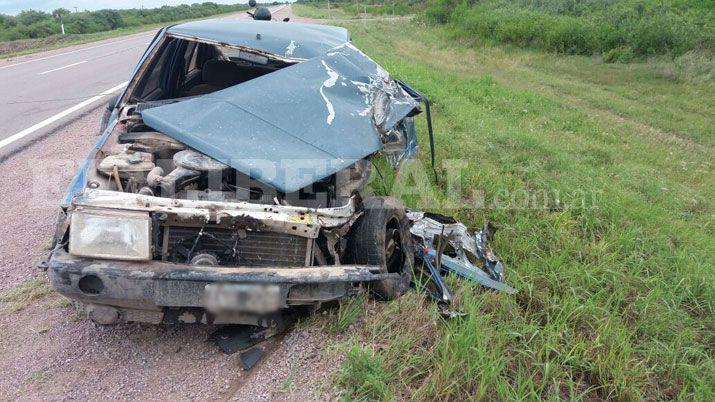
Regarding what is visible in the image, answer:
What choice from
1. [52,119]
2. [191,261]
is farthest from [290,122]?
[52,119]

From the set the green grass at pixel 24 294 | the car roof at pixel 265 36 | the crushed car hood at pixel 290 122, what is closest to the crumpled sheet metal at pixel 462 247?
the crushed car hood at pixel 290 122

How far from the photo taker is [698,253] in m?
3.83

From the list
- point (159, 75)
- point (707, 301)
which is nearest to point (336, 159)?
point (159, 75)

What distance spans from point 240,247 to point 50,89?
831cm

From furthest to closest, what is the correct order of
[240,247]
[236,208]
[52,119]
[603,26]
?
[603,26] → [52,119] → [240,247] → [236,208]

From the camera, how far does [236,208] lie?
214cm

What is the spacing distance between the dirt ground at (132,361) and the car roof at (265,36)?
194 cm

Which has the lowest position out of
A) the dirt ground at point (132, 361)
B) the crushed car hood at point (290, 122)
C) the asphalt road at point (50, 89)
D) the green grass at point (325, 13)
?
the dirt ground at point (132, 361)

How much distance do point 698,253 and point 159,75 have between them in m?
4.46

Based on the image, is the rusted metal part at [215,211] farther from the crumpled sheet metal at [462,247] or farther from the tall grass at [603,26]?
the tall grass at [603,26]

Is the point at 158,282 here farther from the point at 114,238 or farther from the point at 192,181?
the point at 192,181

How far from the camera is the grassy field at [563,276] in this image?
227cm

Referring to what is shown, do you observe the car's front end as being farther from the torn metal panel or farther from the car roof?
the car roof

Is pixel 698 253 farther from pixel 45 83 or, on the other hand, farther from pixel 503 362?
pixel 45 83
